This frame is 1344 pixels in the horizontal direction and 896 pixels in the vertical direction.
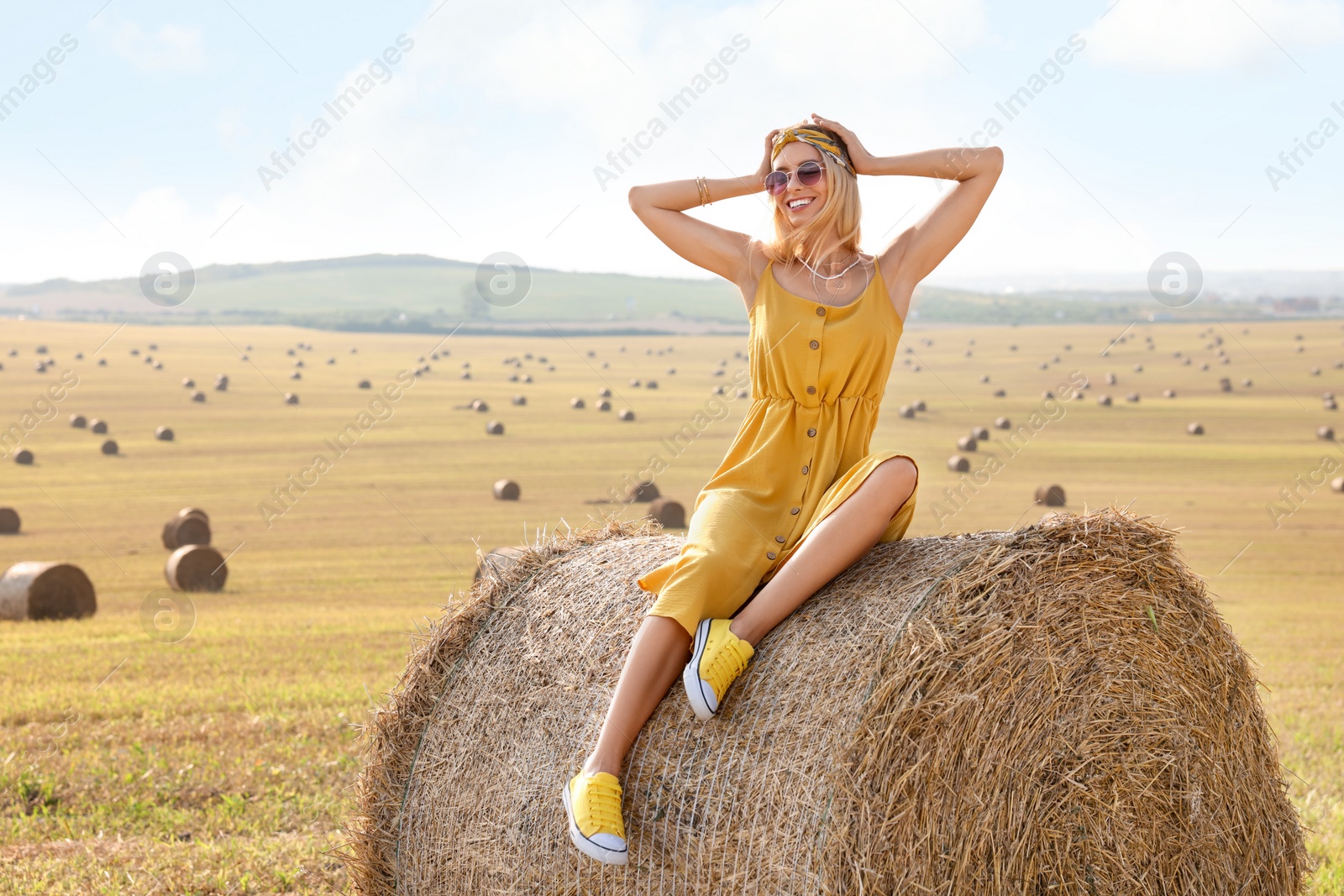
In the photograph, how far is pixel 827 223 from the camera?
14.9ft

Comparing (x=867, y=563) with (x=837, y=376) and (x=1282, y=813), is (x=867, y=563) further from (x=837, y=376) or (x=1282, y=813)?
(x=1282, y=813)

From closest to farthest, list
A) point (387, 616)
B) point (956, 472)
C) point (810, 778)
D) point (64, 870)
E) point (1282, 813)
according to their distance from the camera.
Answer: point (810, 778)
point (1282, 813)
point (64, 870)
point (387, 616)
point (956, 472)

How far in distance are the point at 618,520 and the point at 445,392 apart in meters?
47.7

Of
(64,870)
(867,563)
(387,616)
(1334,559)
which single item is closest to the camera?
(867,563)

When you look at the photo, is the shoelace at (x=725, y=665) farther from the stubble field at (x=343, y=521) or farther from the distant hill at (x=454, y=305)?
the distant hill at (x=454, y=305)

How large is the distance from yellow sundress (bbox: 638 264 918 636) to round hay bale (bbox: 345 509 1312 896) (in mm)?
286

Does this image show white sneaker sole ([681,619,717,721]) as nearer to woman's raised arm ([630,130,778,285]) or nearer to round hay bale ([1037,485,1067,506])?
woman's raised arm ([630,130,778,285])

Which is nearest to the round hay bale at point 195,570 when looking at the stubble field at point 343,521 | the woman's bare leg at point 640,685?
the stubble field at point 343,521

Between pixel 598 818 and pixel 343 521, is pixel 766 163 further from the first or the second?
pixel 343 521

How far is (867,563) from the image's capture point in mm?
4336

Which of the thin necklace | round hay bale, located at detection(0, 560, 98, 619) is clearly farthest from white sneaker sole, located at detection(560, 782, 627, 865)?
round hay bale, located at detection(0, 560, 98, 619)

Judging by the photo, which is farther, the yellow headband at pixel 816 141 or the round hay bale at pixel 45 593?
the round hay bale at pixel 45 593

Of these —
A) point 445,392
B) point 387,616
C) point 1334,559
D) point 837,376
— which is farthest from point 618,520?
point 445,392

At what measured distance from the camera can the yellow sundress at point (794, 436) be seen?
4316 mm
